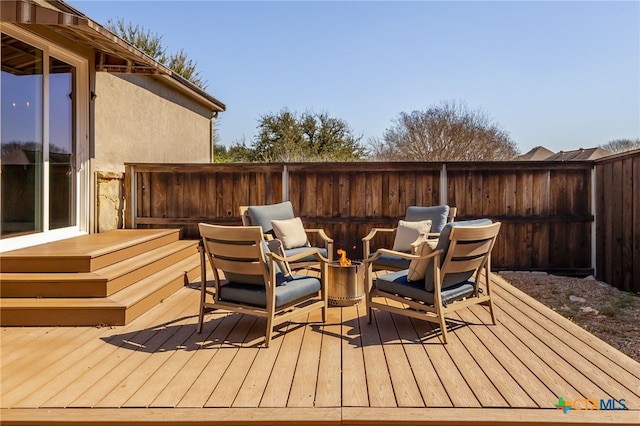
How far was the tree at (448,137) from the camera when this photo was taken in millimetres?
14992

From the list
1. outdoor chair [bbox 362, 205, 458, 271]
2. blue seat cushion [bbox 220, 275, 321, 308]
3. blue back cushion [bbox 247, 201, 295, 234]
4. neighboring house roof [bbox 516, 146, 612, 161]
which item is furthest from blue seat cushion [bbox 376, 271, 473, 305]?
neighboring house roof [bbox 516, 146, 612, 161]

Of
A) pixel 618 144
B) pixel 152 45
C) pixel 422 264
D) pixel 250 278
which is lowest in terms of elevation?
pixel 250 278

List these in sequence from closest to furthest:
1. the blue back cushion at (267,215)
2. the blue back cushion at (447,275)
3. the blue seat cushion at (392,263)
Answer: the blue back cushion at (447,275) → the blue seat cushion at (392,263) → the blue back cushion at (267,215)

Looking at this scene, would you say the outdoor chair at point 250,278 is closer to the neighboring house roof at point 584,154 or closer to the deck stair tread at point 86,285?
the deck stair tread at point 86,285

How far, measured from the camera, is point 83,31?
461 centimetres

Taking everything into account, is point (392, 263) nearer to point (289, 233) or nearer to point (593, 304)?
point (289, 233)

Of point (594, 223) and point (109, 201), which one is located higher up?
point (109, 201)

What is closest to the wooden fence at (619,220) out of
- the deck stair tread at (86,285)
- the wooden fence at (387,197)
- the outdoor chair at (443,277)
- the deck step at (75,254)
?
the wooden fence at (387,197)

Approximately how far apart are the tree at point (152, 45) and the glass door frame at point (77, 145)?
11047mm

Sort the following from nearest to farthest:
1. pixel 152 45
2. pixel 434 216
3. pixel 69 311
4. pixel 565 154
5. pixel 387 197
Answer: pixel 69 311 < pixel 434 216 < pixel 387 197 < pixel 565 154 < pixel 152 45

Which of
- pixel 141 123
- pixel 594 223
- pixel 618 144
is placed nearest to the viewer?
pixel 594 223

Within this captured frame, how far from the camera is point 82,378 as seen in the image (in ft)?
8.44

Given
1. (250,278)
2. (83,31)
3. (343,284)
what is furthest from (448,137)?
(250,278)

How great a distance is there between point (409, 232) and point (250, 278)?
96.6 inches
